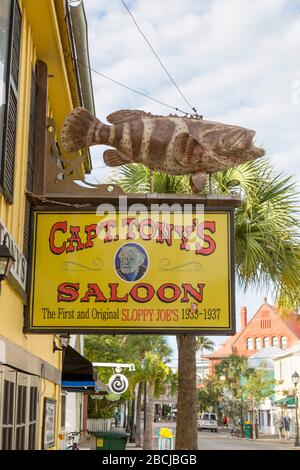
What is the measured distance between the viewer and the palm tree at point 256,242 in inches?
437

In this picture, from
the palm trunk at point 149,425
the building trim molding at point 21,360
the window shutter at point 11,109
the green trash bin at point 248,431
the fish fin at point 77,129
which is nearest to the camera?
the building trim molding at point 21,360

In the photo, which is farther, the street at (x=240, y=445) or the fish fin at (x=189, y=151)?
the street at (x=240, y=445)

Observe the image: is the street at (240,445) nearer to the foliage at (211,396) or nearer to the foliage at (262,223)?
the foliage at (262,223)

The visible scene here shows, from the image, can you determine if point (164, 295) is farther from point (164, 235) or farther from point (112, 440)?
point (112, 440)

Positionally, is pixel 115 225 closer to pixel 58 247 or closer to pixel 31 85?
pixel 58 247

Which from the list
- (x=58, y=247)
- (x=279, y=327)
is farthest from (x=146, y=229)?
(x=279, y=327)

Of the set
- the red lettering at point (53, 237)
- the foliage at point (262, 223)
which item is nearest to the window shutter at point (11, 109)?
the red lettering at point (53, 237)

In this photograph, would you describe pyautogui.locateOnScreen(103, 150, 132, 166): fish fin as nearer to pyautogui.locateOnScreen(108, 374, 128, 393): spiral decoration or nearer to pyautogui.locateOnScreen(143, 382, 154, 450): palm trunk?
pyautogui.locateOnScreen(108, 374, 128, 393): spiral decoration

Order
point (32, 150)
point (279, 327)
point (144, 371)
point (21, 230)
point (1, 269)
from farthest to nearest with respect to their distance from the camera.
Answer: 1. point (279, 327)
2. point (144, 371)
3. point (32, 150)
4. point (21, 230)
5. point (1, 269)

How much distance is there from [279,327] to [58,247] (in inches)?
3185

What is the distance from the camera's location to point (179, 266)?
20.3ft

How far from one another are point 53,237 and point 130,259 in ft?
2.37

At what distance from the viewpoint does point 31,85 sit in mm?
6859
